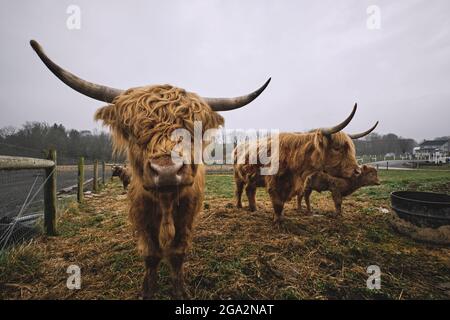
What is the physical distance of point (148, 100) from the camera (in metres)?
1.97

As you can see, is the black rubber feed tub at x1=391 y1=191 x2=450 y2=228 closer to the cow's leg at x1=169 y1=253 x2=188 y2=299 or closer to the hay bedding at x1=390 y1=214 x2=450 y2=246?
the hay bedding at x1=390 y1=214 x2=450 y2=246

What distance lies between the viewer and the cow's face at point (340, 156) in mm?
4664

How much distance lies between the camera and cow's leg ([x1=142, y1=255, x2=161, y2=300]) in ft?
7.43

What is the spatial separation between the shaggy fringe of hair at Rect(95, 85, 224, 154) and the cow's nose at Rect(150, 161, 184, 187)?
6.3 inches

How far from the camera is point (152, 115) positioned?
1.87 m

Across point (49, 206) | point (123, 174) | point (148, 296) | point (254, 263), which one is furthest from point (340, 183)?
point (123, 174)

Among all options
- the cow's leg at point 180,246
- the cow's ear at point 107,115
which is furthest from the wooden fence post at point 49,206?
the cow's leg at point 180,246

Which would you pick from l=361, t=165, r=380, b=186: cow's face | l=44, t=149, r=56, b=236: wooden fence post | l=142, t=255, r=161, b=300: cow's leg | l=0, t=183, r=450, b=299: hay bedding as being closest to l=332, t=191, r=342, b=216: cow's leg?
l=0, t=183, r=450, b=299: hay bedding

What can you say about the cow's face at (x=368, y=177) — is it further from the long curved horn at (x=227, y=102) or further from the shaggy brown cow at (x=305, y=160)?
the long curved horn at (x=227, y=102)

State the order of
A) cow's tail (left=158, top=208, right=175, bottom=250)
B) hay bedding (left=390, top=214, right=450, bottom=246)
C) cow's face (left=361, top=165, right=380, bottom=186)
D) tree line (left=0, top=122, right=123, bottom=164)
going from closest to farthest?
cow's tail (left=158, top=208, right=175, bottom=250) → hay bedding (left=390, top=214, right=450, bottom=246) → cow's face (left=361, top=165, right=380, bottom=186) → tree line (left=0, top=122, right=123, bottom=164)

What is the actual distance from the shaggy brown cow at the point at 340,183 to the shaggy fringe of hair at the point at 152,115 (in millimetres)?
4533

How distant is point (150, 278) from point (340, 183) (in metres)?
5.09
